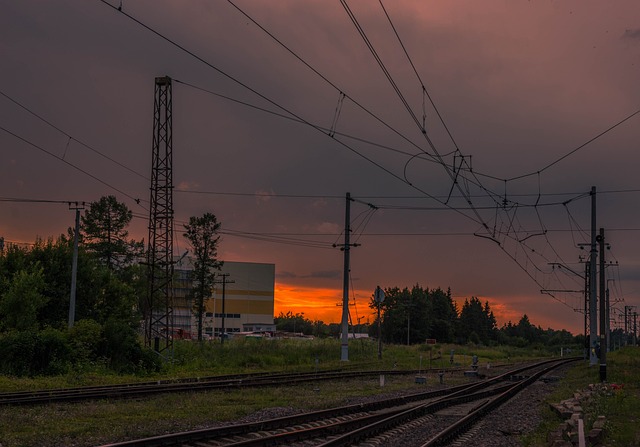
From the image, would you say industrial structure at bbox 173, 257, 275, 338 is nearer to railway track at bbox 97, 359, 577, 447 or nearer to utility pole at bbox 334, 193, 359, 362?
utility pole at bbox 334, 193, 359, 362

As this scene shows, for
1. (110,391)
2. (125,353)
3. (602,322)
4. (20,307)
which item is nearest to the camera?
(110,391)

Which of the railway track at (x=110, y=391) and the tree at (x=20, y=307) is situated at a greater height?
the tree at (x=20, y=307)

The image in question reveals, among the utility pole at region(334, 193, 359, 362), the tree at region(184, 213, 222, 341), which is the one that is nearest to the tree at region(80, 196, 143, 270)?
the tree at region(184, 213, 222, 341)

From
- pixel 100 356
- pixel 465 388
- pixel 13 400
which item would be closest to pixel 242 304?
pixel 100 356

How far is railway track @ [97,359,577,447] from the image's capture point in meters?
14.7

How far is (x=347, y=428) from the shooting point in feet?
58.1

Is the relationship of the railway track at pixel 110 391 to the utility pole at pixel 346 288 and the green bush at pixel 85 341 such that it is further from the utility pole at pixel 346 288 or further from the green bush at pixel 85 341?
the utility pole at pixel 346 288

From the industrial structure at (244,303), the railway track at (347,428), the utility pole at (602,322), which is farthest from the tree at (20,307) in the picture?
the industrial structure at (244,303)

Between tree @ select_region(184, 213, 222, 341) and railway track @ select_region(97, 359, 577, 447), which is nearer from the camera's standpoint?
railway track @ select_region(97, 359, 577, 447)

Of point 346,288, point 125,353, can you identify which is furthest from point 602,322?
point 125,353

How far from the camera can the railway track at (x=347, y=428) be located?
1467 cm

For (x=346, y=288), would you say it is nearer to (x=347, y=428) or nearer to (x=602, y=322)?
(x=602, y=322)

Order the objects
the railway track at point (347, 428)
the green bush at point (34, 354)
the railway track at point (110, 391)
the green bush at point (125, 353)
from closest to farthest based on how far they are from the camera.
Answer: the railway track at point (347, 428)
the railway track at point (110, 391)
the green bush at point (34, 354)
the green bush at point (125, 353)

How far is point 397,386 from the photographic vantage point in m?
32.7
